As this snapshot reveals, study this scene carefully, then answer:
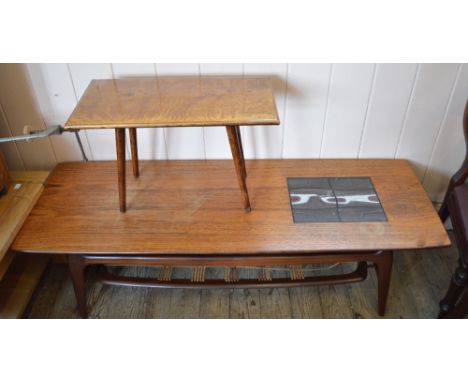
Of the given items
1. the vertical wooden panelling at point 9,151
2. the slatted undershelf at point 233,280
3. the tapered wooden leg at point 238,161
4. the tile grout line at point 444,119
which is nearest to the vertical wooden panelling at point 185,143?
the tapered wooden leg at point 238,161

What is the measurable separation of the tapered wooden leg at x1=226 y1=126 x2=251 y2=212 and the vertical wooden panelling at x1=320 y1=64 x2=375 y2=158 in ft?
1.47

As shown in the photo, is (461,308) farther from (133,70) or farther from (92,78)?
(92,78)

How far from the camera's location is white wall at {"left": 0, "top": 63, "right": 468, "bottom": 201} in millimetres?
1321

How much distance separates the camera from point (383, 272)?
130cm

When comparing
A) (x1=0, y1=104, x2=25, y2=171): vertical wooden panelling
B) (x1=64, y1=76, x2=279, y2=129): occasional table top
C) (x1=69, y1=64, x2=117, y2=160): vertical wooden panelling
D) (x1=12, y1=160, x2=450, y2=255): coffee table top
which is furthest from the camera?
(x1=0, y1=104, x2=25, y2=171): vertical wooden panelling

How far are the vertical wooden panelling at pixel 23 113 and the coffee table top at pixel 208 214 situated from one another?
116 mm

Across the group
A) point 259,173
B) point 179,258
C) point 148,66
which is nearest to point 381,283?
point 259,173

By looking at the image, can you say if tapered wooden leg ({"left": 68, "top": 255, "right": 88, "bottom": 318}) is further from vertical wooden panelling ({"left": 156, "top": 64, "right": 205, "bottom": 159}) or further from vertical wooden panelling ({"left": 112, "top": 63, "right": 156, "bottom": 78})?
vertical wooden panelling ({"left": 112, "top": 63, "right": 156, "bottom": 78})

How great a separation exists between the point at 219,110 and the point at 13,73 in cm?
77

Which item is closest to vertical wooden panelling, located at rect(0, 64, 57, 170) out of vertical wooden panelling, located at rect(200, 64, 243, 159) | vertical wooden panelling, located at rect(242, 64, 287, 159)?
vertical wooden panelling, located at rect(200, 64, 243, 159)

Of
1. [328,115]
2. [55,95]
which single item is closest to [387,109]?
[328,115]

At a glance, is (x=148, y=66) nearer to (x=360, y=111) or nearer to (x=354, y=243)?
(x=360, y=111)
